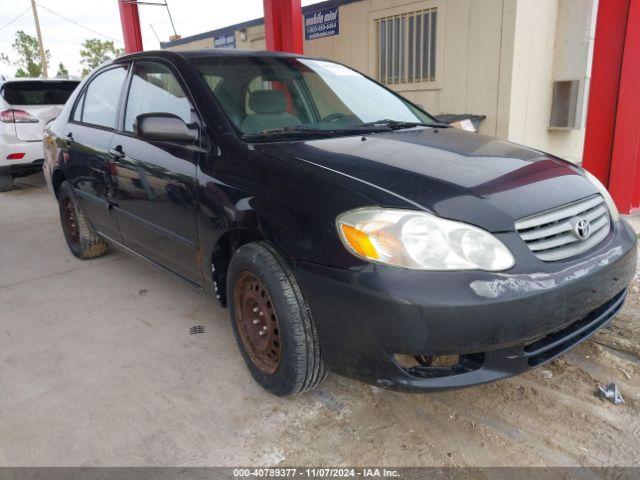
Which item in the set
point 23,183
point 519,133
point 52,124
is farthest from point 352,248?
point 23,183

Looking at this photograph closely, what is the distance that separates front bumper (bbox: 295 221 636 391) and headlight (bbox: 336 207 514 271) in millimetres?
40

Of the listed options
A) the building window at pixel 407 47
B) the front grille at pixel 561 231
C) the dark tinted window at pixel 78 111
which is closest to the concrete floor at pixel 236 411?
the front grille at pixel 561 231

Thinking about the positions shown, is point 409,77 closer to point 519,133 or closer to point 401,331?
point 519,133

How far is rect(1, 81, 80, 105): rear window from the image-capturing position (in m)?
7.07

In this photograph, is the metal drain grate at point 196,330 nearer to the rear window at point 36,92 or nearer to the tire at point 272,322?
the tire at point 272,322

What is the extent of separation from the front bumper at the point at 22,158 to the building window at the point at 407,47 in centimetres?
517

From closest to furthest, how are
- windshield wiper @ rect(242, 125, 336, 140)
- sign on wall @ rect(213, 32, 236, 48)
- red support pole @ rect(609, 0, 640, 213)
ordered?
1. windshield wiper @ rect(242, 125, 336, 140)
2. red support pole @ rect(609, 0, 640, 213)
3. sign on wall @ rect(213, 32, 236, 48)

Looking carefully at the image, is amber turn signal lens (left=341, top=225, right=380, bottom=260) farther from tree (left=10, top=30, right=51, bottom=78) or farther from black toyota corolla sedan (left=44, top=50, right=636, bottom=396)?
tree (left=10, top=30, right=51, bottom=78)

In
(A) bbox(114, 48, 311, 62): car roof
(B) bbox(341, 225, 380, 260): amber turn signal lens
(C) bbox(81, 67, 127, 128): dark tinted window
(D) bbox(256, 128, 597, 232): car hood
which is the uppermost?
(A) bbox(114, 48, 311, 62): car roof

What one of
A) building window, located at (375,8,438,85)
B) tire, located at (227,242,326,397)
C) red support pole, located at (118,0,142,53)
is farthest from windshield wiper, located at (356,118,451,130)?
red support pole, located at (118,0,142,53)

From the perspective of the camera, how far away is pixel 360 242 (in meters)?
1.79

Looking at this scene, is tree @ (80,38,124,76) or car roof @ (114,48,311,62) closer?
car roof @ (114,48,311,62)

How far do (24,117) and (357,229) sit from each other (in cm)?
694

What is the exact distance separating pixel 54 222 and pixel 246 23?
5.96 meters
